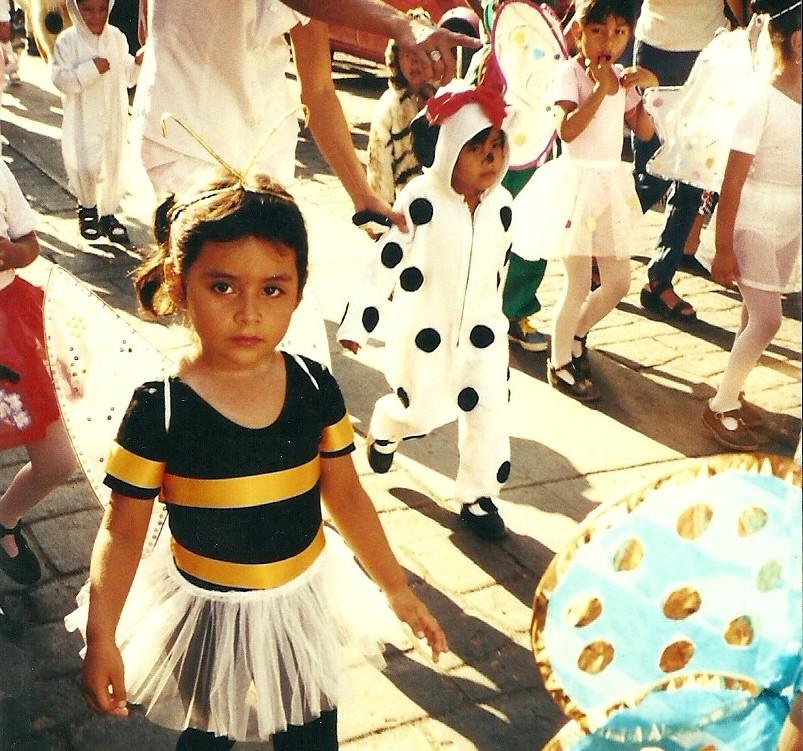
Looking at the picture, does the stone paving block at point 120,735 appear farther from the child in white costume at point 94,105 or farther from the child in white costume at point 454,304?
the child in white costume at point 94,105

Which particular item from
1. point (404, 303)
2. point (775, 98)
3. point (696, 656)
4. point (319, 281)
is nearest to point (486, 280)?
point (404, 303)

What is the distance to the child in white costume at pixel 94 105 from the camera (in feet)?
10.4

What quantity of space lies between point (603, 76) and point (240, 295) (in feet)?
Result: 6.23

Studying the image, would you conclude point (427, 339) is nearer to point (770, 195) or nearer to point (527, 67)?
point (527, 67)

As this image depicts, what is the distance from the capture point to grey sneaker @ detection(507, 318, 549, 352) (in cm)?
396

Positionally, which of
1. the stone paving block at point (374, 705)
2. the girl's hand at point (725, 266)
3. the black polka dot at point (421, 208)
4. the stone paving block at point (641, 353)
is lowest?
the stone paving block at point (641, 353)

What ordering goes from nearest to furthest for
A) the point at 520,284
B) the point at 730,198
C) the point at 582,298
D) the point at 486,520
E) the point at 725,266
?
the point at 730,198 < the point at 725,266 < the point at 486,520 < the point at 582,298 < the point at 520,284

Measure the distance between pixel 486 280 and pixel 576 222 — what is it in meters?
0.63

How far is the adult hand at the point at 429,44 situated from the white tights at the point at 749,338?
77 centimetres

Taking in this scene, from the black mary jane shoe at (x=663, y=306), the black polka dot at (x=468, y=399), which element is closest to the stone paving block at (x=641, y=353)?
the black mary jane shoe at (x=663, y=306)

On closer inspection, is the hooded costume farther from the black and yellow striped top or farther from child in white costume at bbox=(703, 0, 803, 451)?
child in white costume at bbox=(703, 0, 803, 451)

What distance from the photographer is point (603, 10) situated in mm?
2811

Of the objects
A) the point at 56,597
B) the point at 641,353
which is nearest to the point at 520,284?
the point at 641,353

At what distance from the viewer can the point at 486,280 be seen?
8.71ft
